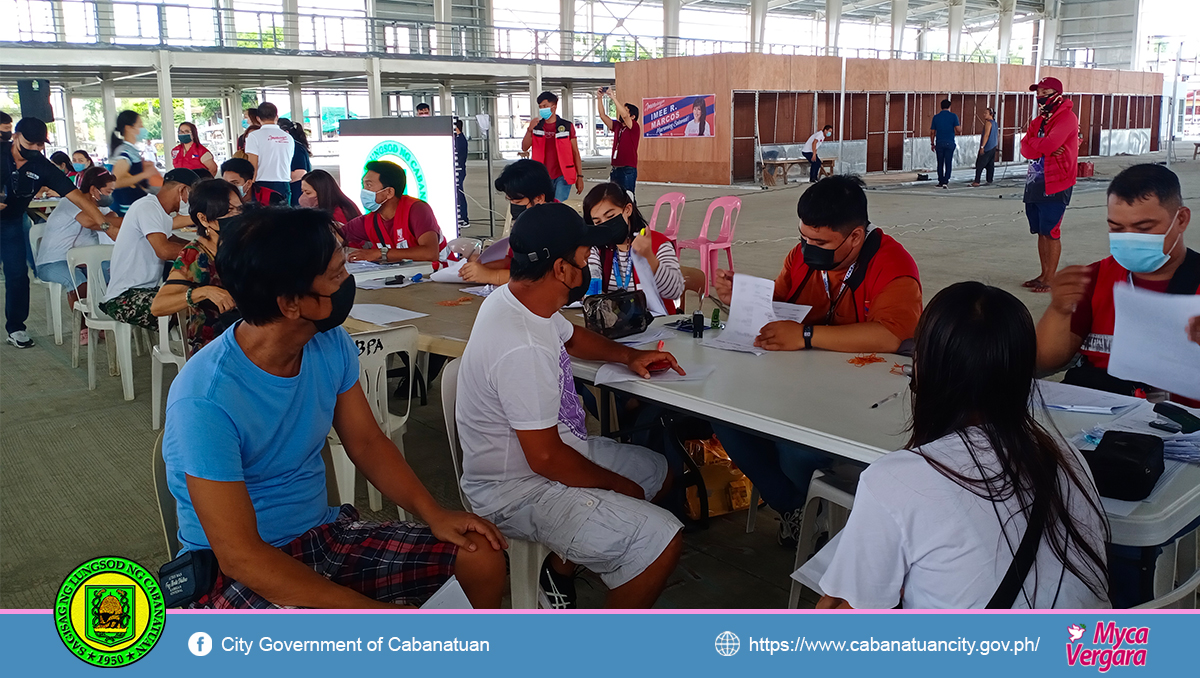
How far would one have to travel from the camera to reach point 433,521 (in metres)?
1.82

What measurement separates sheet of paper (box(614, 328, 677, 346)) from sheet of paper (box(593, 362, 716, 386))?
307 mm

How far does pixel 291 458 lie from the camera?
66.5 inches

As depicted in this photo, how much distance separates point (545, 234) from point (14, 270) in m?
5.31

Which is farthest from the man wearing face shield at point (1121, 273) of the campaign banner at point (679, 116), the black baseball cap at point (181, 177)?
the campaign banner at point (679, 116)

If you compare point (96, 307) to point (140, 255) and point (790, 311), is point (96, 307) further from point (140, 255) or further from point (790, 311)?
point (790, 311)

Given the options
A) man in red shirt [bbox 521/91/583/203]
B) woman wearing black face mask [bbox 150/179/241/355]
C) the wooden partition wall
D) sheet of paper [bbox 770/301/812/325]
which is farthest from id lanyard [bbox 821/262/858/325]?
the wooden partition wall

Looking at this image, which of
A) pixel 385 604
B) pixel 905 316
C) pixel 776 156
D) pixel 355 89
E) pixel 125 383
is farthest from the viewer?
pixel 355 89

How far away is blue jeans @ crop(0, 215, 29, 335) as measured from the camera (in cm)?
575

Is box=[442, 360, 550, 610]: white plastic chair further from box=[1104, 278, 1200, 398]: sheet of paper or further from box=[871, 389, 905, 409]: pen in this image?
box=[1104, 278, 1200, 398]: sheet of paper
